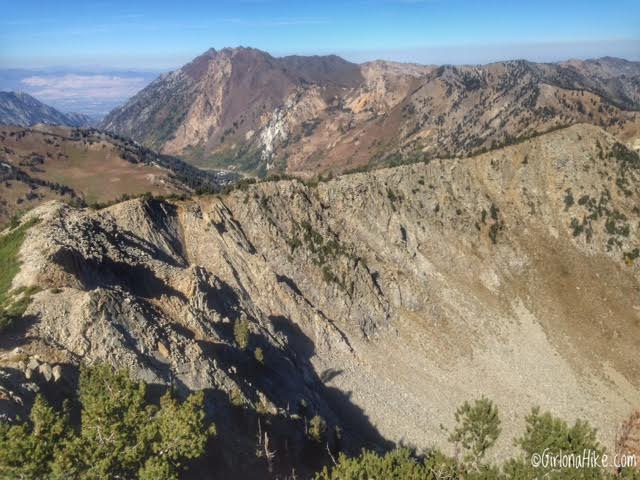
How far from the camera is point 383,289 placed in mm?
62375

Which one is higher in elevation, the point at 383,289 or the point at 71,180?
the point at 71,180

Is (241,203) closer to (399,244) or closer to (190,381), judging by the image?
Answer: (399,244)

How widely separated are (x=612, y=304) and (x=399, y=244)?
29.9 metres

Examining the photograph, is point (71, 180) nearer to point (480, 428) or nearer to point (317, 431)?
point (317, 431)

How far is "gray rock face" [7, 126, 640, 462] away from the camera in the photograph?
36156 mm

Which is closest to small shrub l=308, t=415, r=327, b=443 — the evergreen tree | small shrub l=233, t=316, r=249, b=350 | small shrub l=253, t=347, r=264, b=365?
small shrub l=253, t=347, r=264, b=365

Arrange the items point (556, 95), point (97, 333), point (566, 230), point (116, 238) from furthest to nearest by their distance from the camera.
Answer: point (556, 95)
point (566, 230)
point (116, 238)
point (97, 333)

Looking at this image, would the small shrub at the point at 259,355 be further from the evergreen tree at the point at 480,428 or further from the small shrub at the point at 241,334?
the evergreen tree at the point at 480,428

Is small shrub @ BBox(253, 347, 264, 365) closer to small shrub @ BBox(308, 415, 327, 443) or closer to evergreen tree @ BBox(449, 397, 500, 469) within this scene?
small shrub @ BBox(308, 415, 327, 443)

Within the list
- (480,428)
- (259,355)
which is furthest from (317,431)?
(480,428)

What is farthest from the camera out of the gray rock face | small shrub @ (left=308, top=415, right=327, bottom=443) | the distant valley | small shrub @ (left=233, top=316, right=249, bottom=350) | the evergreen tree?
the distant valley

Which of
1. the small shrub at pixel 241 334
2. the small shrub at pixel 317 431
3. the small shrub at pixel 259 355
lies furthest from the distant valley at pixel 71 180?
the small shrub at pixel 317 431

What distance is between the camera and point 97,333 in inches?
1195

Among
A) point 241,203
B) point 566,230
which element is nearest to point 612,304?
point 566,230
